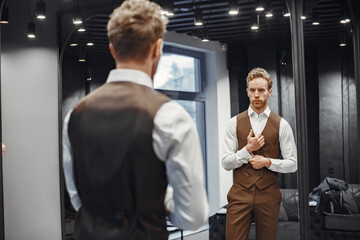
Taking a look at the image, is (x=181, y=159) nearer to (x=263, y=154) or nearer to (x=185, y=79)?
(x=263, y=154)

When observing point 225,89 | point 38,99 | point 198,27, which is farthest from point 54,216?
point 198,27

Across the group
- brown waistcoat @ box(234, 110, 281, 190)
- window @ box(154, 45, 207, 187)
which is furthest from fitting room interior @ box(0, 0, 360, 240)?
brown waistcoat @ box(234, 110, 281, 190)

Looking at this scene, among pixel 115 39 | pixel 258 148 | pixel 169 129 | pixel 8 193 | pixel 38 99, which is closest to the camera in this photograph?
pixel 169 129

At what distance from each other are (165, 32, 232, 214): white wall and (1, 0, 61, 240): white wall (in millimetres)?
2744

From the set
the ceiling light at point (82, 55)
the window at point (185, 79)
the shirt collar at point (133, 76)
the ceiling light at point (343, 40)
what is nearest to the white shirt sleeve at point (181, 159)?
the shirt collar at point (133, 76)

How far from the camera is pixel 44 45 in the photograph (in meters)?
5.96

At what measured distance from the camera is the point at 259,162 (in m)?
3.34

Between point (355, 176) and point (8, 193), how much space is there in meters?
5.09

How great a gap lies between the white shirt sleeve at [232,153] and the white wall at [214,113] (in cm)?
369

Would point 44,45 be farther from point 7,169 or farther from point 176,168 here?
point 176,168

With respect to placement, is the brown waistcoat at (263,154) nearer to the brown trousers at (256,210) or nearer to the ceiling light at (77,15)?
the brown trousers at (256,210)

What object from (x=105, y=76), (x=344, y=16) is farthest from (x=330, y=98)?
(x=105, y=76)

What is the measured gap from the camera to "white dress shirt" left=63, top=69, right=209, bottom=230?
133 centimetres

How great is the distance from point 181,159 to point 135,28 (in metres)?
0.43
